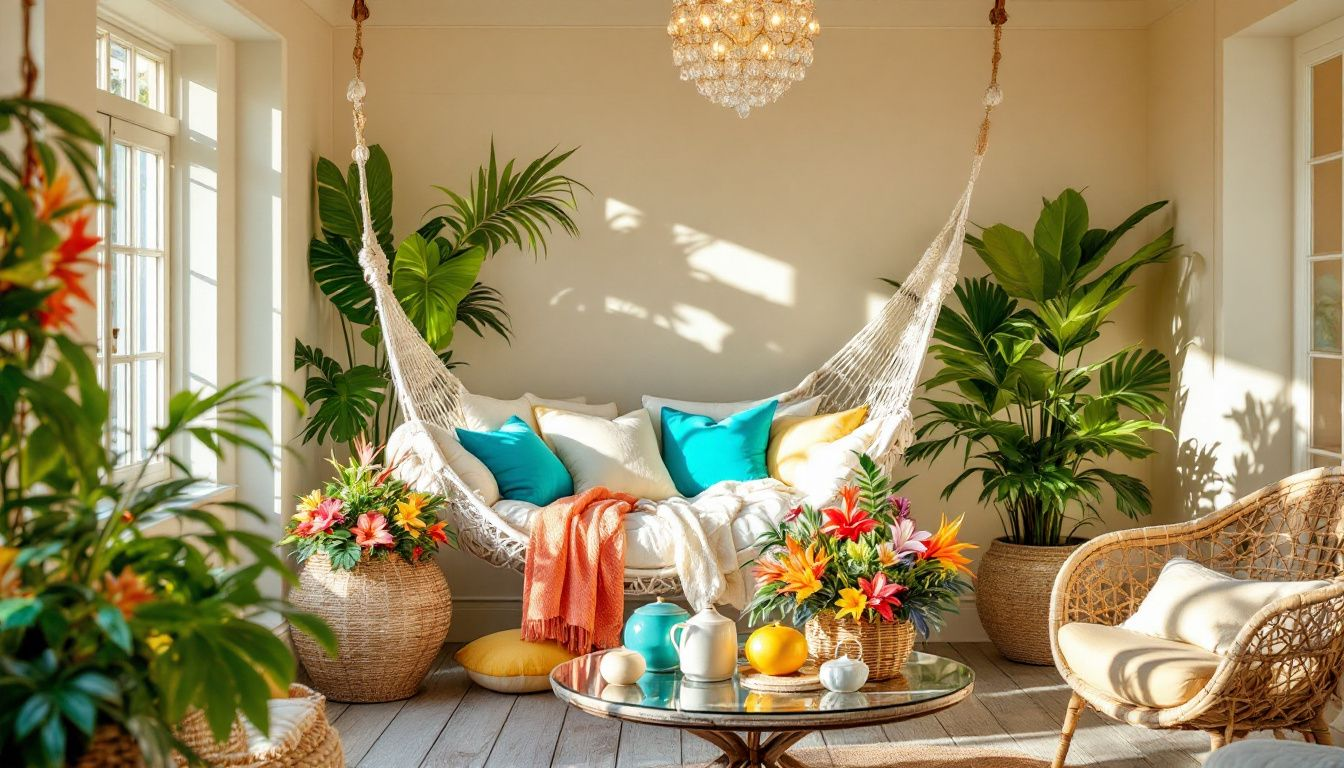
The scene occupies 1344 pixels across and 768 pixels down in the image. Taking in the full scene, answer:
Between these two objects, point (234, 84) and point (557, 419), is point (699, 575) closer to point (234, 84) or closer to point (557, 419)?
point (557, 419)

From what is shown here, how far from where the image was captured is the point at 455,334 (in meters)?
4.45

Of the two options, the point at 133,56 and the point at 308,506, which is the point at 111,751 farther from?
the point at 133,56

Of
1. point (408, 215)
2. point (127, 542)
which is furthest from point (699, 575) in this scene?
point (127, 542)

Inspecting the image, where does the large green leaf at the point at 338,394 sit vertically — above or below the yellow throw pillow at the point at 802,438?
above

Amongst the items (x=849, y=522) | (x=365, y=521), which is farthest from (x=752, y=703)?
(x=365, y=521)

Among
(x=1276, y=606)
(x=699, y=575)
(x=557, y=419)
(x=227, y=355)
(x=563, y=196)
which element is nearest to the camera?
(x=1276, y=606)

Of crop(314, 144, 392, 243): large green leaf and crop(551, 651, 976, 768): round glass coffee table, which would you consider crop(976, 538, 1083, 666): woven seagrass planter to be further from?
crop(314, 144, 392, 243): large green leaf

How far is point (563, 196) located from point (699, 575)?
1.58 metres

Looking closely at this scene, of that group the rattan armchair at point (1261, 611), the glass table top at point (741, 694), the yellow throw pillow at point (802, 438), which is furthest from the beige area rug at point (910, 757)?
the yellow throw pillow at point (802, 438)

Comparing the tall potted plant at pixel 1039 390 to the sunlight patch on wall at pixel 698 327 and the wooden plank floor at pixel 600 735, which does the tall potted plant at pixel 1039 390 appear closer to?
the wooden plank floor at pixel 600 735

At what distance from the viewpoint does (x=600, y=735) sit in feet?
10.6

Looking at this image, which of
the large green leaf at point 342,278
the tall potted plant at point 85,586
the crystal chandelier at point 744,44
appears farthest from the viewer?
the large green leaf at point 342,278

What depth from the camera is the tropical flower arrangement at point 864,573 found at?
2.50 m

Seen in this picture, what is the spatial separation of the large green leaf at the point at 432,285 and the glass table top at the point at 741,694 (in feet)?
5.66
